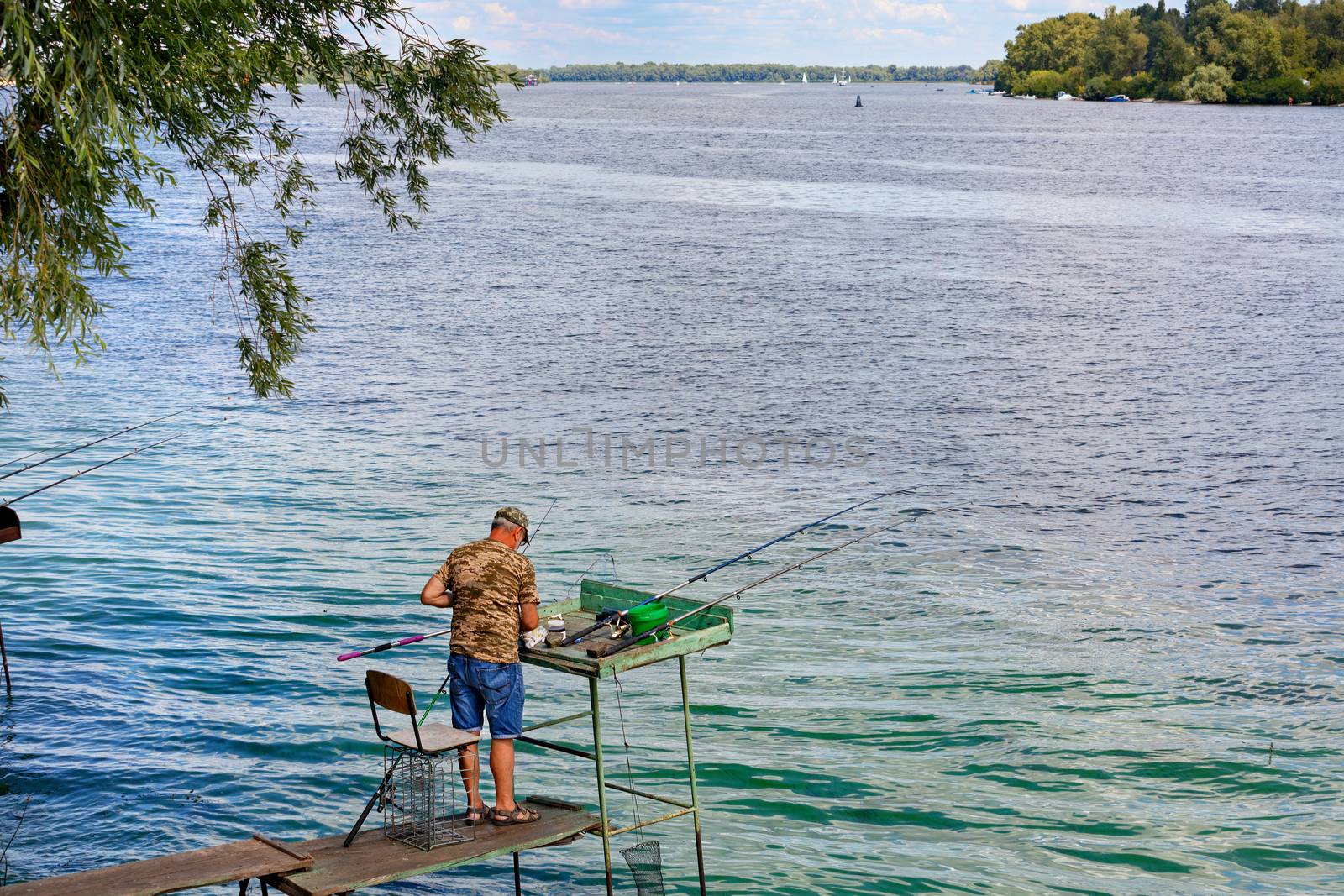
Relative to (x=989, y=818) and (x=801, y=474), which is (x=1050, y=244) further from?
(x=989, y=818)

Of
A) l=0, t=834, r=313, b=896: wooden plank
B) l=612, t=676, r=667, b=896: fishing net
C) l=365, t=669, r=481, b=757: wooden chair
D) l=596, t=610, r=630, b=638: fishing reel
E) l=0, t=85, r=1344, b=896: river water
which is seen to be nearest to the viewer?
l=0, t=834, r=313, b=896: wooden plank

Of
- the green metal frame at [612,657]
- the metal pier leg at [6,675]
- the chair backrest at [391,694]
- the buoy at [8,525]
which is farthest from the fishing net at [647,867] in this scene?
the metal pier leg at [6,675]

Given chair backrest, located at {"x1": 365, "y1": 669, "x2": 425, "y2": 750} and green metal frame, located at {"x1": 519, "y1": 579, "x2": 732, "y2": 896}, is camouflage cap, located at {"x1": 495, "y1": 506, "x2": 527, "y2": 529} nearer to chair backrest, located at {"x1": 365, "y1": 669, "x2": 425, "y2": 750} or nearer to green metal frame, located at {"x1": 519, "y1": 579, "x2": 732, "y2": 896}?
green metal frame, located at {"x1": 519, "y1": 579, "x2": 732, "y2": 896}

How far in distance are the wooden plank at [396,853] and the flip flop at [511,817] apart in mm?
36

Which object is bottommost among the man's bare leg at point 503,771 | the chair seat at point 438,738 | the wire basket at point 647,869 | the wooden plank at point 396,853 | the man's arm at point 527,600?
the wire basket at point 647,869

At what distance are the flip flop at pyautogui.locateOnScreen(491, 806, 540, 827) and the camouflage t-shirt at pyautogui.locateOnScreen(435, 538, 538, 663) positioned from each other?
0.95 m

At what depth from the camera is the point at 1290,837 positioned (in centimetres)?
1243

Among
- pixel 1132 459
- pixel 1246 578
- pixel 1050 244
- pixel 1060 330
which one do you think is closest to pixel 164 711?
pixel 1246 578

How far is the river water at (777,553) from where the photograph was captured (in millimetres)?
12305

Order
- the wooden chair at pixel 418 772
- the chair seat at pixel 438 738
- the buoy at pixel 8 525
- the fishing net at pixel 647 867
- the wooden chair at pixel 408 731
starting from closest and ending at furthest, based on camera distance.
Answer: the wooden chair at pixel 408 731 → the wooden chair at pixel 418 772 → the chair seat at pixel 438 738 → the fishing net at pixel 647 867 → the buoy at pixel 8 525

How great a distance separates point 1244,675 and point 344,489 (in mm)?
14695

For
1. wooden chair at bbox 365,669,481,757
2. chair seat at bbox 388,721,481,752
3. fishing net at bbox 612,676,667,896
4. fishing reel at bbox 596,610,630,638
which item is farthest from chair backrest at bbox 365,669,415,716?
fishing net at bbox 612,676,667,896

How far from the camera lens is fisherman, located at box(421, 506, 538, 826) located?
8.31 metres

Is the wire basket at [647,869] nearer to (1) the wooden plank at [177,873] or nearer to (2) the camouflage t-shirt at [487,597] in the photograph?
(2) the camouflage t-shirt at [487,597]
